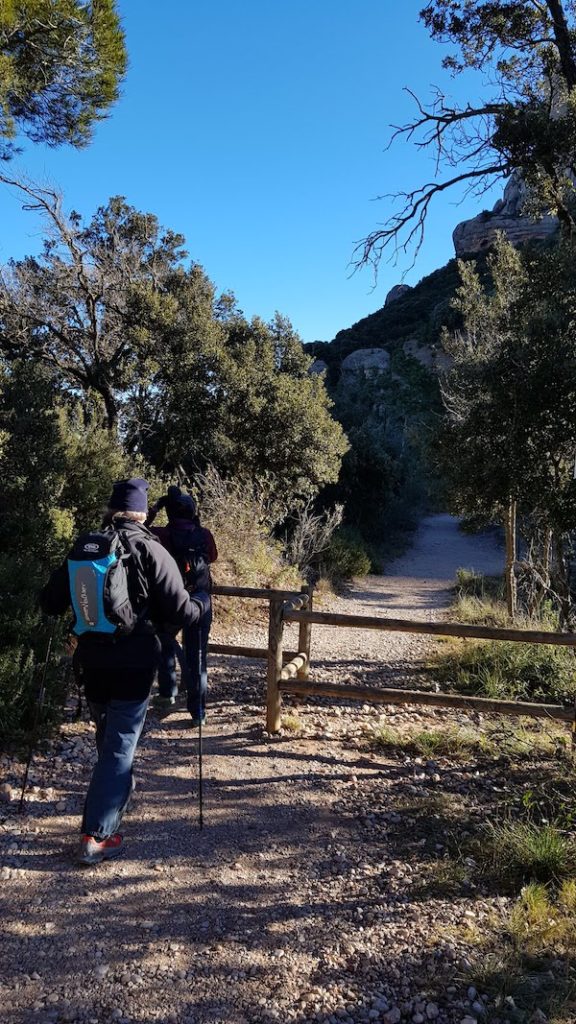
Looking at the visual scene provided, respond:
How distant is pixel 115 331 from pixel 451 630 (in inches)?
409

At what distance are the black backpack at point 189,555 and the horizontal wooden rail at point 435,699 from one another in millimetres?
1095

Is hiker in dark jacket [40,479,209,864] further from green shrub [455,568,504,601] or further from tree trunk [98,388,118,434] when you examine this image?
green shrub [455,568,504,601]

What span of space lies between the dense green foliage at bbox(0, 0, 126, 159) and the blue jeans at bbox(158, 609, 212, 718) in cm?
566

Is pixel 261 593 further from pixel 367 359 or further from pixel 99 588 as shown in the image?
pixel 367 359

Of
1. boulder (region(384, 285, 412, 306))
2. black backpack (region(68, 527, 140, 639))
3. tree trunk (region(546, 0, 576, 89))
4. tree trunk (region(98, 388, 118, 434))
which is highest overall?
boulder (region(384, 285, 412, 306))

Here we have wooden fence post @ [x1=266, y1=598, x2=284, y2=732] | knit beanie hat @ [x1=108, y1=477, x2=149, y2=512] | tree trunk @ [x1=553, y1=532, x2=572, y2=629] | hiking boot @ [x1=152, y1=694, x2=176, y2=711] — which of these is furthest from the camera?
tree trunk @ [x1=553, y1=532, x2=572, y2=629]

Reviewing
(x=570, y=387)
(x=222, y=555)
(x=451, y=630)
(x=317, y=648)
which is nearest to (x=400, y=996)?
(x=451, y=630)

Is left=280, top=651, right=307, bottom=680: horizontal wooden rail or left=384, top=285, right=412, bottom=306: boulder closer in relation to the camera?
left=280, top=651, right=307, bottom=680: horizontal wooden rail

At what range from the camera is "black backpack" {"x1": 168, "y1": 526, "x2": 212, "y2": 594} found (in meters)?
4.73

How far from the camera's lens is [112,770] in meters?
3.15

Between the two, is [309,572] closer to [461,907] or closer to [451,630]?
[451,630]

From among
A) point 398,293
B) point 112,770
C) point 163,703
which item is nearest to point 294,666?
point 163,703

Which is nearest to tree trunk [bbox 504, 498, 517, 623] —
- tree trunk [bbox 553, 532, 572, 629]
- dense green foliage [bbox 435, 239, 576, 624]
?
tree trunk [bbox 553, 532, 572, 629]

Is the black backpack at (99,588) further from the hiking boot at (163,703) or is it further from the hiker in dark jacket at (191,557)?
the hiking boot at (163,703)
